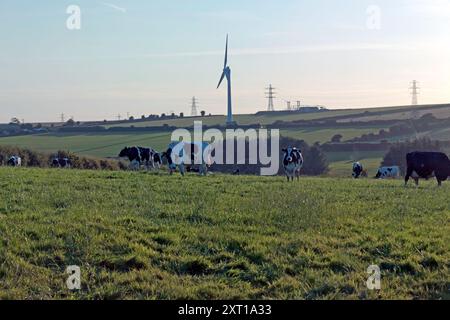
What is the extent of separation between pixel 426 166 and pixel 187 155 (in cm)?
1186

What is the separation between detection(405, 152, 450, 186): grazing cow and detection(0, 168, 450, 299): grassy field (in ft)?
36.3

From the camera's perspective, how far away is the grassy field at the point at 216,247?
802 centimetres

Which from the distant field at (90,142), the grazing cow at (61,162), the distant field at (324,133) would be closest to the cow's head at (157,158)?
the grazing cow at (61,162)

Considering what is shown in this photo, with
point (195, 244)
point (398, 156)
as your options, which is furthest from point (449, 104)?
point (195, 244)

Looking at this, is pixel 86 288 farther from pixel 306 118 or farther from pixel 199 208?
pixel 306 118

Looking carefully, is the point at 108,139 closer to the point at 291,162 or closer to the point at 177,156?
the point at 177,156

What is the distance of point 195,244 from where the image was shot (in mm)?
10008

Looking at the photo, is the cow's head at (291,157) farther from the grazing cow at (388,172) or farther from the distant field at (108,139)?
the distant field at (108,139)

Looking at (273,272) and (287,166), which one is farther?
(287,166)

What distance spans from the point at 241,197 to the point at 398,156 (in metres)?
44.2

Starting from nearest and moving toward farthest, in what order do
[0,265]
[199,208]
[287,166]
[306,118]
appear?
[0,265], [199,208], [287,166], [306,118]

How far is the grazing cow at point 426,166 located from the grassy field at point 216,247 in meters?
11.1

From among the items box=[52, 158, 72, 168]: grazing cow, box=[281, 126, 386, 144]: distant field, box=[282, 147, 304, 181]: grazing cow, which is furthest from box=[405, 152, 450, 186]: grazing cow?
box=[281, 126, 386, 144]: distant field

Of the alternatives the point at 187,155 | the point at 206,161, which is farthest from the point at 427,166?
the point at 187,155
